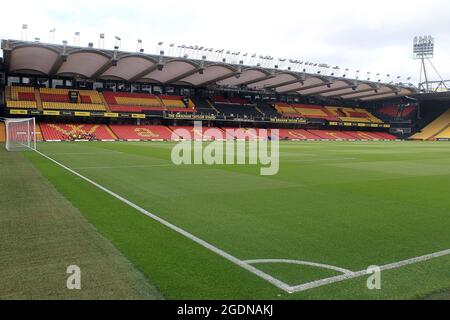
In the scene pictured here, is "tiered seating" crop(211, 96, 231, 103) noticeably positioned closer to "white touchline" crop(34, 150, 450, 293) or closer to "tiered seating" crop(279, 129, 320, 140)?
"tiered seating" crop(279, 129, 320, 140)

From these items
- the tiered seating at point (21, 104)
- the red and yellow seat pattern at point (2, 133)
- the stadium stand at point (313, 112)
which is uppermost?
the stadium stand at point (313, 112)

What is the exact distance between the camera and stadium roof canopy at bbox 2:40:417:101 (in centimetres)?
4738

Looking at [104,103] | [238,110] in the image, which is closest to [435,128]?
[238,110]

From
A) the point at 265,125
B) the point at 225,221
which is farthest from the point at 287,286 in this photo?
the point at 265,125

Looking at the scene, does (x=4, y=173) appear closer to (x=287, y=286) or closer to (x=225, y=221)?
(x=225, y=221)

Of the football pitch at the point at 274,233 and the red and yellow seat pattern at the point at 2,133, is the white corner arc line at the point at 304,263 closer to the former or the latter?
the football pitch at the point at 274,233

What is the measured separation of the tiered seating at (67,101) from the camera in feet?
187

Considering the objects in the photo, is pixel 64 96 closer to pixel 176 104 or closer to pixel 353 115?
pixel 176 104

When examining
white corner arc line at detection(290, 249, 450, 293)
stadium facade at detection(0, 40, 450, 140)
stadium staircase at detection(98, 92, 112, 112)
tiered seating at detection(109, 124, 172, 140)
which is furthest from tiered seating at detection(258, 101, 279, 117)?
white corner arc line at detection(290, 249, 450, 293)

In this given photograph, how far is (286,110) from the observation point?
257 feet

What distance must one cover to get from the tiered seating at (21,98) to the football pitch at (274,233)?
44.8m

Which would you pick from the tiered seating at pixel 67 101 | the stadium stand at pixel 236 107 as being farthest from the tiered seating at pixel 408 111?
the tiered seating at pixel 67 101

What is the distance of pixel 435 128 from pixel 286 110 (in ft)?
101

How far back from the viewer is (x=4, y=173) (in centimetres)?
1630
